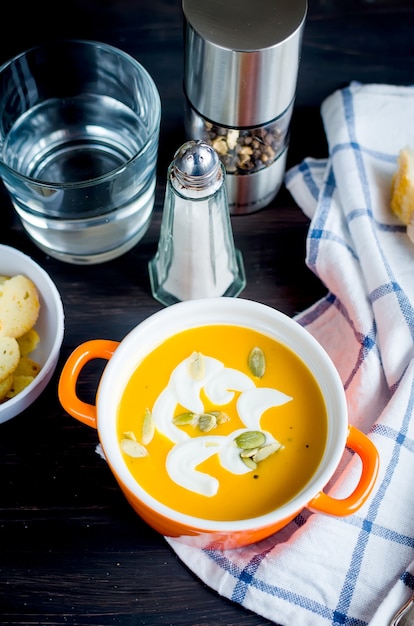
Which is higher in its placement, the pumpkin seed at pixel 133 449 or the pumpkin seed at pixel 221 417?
the pumpkin seed at pixel 221 417

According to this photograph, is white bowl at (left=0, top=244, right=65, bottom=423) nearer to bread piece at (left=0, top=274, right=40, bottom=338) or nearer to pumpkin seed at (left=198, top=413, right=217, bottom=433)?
bread piece at (left=0, top=274, right=40, bottom=338)

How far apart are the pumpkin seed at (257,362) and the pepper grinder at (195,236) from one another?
0.16m

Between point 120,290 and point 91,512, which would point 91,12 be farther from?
point 91,512

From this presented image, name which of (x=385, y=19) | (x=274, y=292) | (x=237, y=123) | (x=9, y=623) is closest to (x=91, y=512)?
(x=9, y=623)

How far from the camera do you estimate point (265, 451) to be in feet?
3.01

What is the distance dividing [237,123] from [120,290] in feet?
0.91

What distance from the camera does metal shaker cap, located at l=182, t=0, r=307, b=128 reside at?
100 cm

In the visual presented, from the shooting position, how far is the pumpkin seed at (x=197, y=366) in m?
0.97

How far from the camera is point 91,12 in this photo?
1333 mm

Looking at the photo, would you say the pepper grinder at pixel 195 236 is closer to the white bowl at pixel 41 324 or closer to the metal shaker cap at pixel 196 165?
the metal shaker cap at pixel 196 165


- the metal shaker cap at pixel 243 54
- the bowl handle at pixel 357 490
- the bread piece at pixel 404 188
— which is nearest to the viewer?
the bowl handle at pixel 357 490

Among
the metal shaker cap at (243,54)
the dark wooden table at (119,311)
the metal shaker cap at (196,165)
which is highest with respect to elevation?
the metal shaker cap at (243,54)

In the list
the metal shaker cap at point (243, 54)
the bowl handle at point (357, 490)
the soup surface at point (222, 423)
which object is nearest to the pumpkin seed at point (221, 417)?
the soup surface at point (222, 423)

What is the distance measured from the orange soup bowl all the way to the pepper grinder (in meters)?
0.11
